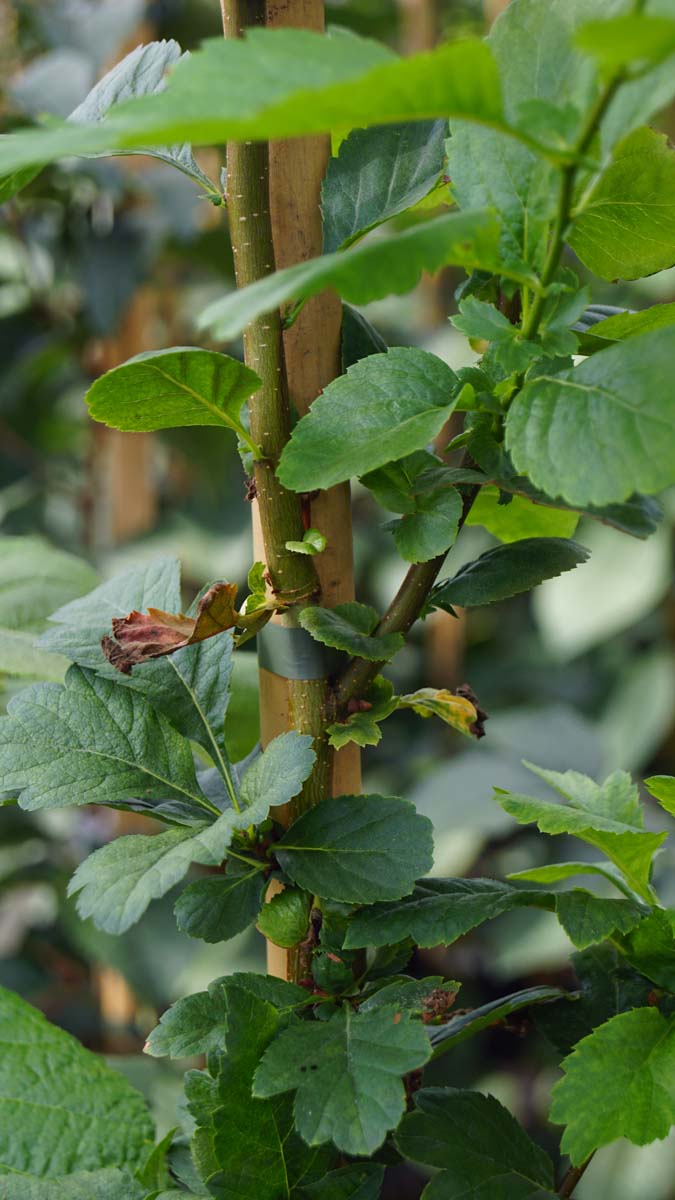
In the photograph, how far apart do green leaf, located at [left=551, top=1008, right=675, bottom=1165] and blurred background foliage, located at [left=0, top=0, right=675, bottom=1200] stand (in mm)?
455

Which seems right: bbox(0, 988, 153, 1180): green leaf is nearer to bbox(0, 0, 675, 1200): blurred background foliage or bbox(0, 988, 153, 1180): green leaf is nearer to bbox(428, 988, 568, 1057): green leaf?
bbox(428, 988, 568, 1057): green leaf

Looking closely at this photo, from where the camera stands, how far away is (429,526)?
30cm

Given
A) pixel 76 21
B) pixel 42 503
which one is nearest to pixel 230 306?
pixel 76 21

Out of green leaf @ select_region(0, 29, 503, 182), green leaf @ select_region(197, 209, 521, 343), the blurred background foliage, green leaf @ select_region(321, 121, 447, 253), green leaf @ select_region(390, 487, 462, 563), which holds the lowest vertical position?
the blurred background foliage

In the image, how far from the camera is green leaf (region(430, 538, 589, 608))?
322mm

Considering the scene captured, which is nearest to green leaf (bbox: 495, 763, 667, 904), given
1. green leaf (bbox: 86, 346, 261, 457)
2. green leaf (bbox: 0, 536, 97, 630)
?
green leaf (bbox: 86, 346, 261, 457)

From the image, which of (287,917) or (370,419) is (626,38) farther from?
(287,917)

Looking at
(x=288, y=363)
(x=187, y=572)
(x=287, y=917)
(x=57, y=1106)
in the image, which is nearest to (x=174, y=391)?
(x=288, y=363)

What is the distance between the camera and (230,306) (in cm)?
21

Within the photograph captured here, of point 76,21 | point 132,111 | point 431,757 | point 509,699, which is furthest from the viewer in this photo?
point 509,699

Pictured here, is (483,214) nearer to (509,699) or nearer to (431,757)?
(431,757)

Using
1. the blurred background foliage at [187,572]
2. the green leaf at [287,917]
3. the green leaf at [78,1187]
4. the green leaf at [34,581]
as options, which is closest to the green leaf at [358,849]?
the green leaf at [287,917]

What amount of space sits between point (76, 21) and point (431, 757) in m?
0.92

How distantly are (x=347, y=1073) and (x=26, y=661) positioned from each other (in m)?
0.23
